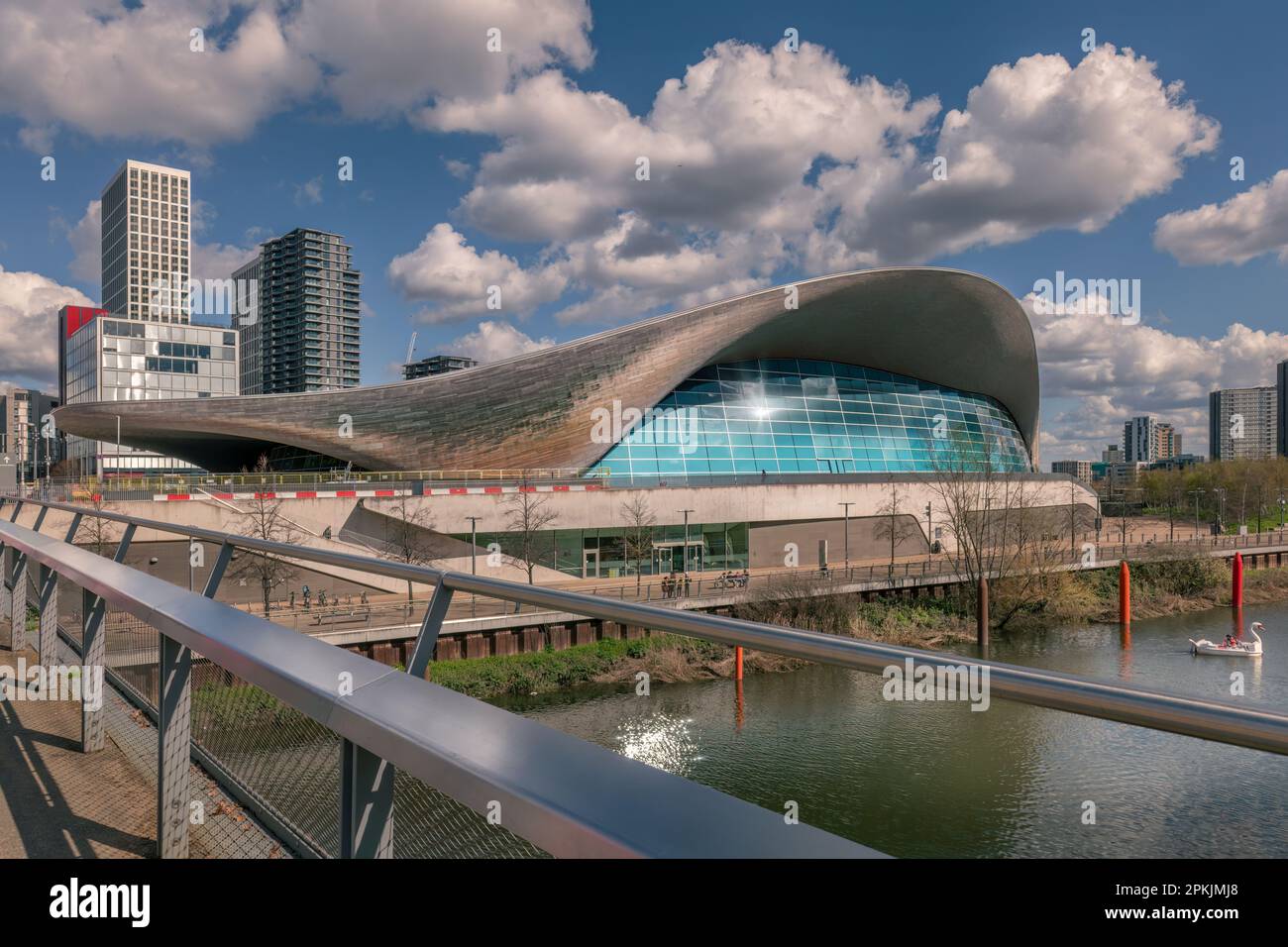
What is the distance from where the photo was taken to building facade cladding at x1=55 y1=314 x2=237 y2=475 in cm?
7394

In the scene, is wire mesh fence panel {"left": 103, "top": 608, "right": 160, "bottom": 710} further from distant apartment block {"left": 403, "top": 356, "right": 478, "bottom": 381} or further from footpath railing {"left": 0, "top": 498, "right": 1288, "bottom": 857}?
distant apartment block {"left": 403, "top": 356, "right": 478, "bottom": 381}

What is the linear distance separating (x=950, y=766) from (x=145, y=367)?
81785mm

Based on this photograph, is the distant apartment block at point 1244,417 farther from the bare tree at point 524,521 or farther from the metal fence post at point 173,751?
the metal fence post at point 173,751

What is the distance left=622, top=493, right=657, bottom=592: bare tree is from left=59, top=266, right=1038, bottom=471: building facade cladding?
5654 millimetres

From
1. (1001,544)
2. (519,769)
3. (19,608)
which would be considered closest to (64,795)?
(519,769)

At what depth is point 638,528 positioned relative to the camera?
33.4 m

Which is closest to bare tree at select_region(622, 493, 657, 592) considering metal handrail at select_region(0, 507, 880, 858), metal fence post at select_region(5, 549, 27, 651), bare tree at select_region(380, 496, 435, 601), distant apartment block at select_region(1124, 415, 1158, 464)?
bare tree at select_region(380, 496, 435, 601)

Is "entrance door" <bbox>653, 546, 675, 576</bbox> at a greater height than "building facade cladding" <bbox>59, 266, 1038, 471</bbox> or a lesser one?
lesser

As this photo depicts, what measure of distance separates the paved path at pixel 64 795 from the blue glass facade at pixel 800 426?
114 feet

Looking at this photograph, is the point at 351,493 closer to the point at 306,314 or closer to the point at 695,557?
the point at 695,557
